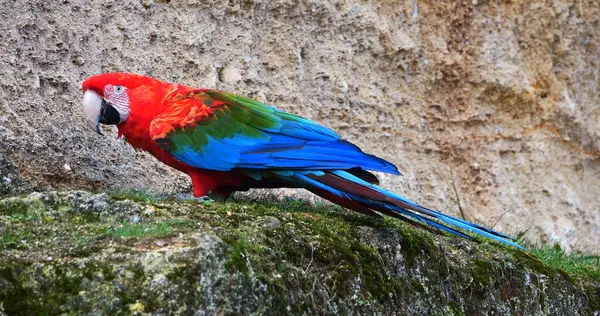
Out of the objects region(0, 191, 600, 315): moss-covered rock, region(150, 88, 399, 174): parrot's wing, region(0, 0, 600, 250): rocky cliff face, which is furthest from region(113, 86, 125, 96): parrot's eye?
region(0, 191, 600, 315): moss-covered rock

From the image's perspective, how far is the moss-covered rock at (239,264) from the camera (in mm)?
2352

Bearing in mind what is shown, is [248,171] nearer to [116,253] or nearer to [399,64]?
[116,253]

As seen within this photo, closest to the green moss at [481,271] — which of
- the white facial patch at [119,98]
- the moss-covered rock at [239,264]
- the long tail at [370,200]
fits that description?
the moss-covered rock at [239,264]

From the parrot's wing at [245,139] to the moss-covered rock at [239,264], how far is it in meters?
0.26

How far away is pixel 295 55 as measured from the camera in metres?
5.46

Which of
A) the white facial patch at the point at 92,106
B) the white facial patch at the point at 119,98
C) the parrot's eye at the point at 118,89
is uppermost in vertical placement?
the parrot's eye at the point at 118,89

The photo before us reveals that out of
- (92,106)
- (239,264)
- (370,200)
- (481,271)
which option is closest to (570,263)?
(481,271)

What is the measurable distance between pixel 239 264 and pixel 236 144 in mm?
1091

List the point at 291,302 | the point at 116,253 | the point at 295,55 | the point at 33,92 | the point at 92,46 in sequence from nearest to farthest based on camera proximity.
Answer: the point at 116,253
the point at 291,302
the point at 33,92
the point at 92,46
the point at 295,55

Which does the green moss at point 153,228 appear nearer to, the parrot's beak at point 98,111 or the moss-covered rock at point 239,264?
the moss-covered rock at point 239,264

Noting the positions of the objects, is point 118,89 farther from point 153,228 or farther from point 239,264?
point 239,264

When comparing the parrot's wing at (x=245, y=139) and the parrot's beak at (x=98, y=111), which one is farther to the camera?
the parrot's beak at (x=98, y=111)

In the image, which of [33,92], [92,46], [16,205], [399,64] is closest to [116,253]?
[16,205]

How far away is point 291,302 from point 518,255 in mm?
1604
